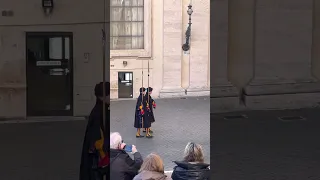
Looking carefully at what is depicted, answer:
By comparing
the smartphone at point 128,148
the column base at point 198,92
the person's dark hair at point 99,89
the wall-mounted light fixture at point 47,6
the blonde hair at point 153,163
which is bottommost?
the blonde hair at point 153,163

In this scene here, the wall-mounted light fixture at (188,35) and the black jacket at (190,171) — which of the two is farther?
the wall-mounted light fixture at (188,35)

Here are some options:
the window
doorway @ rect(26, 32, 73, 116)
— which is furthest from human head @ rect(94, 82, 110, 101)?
the window

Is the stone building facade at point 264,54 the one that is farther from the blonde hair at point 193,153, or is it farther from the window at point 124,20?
the window at point 124,20

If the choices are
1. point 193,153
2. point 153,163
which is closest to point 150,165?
point 153,163

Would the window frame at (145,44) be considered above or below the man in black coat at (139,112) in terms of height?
above

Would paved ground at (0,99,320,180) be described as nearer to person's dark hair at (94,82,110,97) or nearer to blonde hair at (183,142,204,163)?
blonde hair at (183,142,204,163)

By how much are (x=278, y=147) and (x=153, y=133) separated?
68 centimetres

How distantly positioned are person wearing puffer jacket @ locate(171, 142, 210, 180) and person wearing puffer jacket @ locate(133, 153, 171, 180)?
0.09m

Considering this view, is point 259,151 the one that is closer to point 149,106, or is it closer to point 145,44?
point 149,106

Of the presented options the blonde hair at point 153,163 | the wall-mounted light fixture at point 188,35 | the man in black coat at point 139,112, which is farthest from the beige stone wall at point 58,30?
the wall-mounted light fixture at point 188,35

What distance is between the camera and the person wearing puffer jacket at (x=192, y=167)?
9.14 feet

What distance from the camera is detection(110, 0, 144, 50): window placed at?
2730 millimetres

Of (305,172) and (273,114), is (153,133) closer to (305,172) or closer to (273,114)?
(273,114)

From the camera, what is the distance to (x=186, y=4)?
2.93 m
